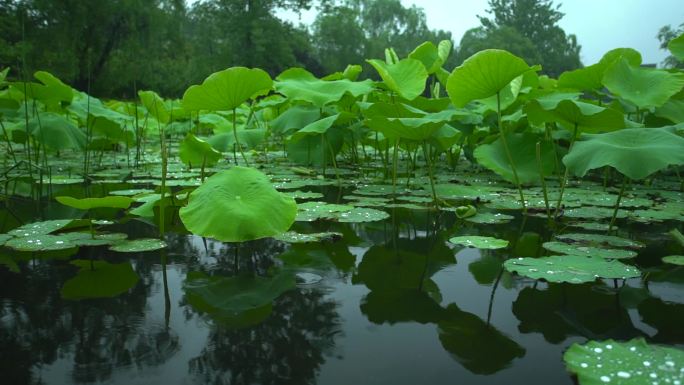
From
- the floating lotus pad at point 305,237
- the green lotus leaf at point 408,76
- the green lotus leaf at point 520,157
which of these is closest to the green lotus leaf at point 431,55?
the green lotus leaf at point 408,76

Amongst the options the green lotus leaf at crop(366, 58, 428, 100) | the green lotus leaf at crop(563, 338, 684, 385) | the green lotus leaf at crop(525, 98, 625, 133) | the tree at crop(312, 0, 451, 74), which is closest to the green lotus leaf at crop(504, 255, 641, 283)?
the green lotus leaf at crop(563, 338, 684, 385)

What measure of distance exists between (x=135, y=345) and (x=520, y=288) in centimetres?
58

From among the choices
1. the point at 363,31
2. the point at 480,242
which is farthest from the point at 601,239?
the point at 363,31

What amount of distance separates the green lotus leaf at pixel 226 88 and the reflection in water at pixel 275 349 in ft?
3.22

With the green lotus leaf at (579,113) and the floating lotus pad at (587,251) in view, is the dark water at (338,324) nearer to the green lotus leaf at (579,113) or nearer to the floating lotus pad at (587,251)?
the floating lotus pad at (587,251)

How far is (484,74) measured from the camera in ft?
4.31

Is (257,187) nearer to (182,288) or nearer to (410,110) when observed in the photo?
(182,288)

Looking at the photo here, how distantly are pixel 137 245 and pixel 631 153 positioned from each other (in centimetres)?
98

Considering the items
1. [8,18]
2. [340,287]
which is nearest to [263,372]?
[340,287]

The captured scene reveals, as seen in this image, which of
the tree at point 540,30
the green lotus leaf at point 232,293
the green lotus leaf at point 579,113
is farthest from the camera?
the tree at point 540,30

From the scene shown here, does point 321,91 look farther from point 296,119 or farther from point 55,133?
point 55,133

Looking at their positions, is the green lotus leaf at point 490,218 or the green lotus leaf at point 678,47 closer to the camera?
the green lotus leaf at point 490,218

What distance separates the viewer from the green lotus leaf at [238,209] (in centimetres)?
91

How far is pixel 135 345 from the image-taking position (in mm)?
605
